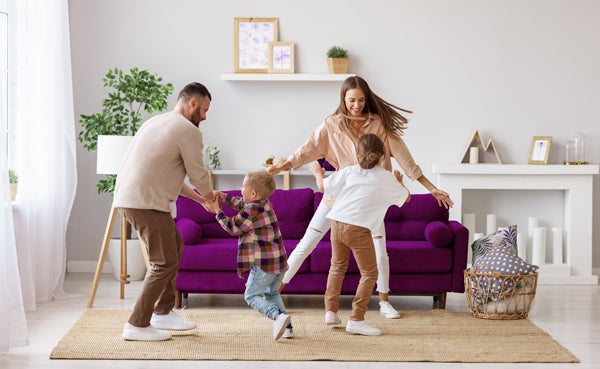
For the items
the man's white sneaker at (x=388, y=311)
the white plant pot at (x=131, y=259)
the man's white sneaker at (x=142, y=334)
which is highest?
the white plant pot at (x=131, y=259)

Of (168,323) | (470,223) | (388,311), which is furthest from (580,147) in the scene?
(168,323)

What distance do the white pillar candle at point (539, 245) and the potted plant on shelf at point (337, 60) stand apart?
1.96 metres

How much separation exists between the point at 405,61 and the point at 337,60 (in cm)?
59

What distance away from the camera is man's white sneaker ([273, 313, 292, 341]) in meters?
4.19

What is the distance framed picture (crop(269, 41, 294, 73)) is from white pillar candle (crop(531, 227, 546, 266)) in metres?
2.30

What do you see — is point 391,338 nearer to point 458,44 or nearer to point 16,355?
point 16,355

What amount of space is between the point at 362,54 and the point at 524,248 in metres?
2.00

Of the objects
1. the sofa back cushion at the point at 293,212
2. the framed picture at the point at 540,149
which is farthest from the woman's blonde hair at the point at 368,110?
the framed picture at the point at 540,149

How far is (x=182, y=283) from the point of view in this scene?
203 inches

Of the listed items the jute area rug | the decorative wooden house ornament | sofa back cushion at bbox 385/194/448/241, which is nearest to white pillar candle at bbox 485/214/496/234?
the decorative wooden house ornament

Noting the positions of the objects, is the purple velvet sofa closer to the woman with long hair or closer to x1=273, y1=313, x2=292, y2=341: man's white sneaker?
the woman with long hair

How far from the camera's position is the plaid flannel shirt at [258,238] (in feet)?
14.0

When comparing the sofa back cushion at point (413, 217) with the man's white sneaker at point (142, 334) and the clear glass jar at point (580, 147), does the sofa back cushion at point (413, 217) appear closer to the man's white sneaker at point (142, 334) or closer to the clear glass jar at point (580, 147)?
the clear glass jar at point (580, 147)

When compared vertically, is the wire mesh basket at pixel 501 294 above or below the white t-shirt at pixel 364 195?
below
